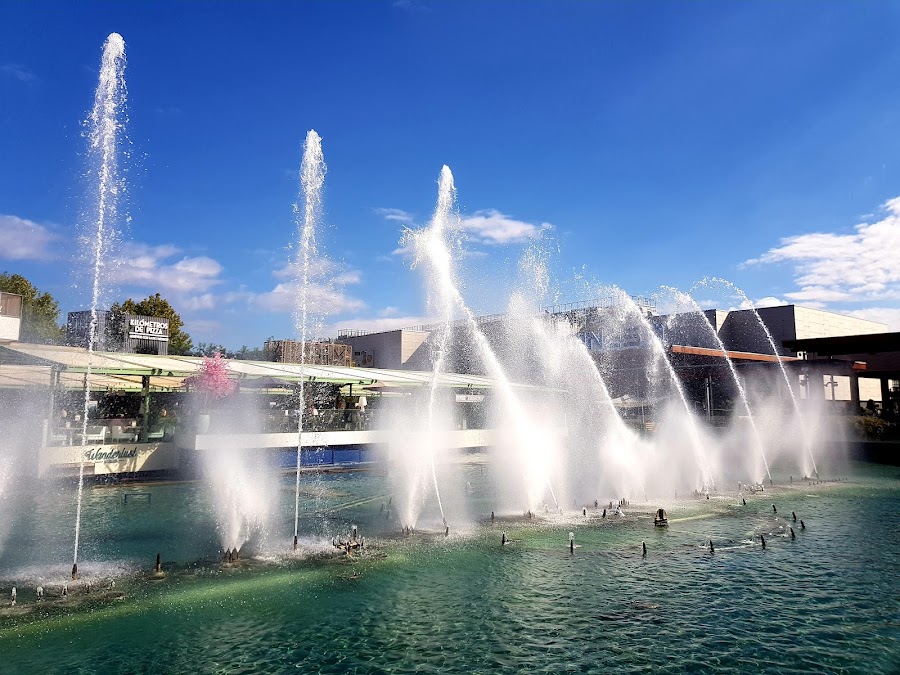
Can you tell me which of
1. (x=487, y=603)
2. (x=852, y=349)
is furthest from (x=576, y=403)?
(x=487, y=603)

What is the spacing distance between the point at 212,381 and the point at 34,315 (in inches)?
1326

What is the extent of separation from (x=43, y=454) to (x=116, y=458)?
324 centimetres

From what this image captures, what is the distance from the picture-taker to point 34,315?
199ft

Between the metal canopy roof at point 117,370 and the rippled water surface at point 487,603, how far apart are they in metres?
12.9

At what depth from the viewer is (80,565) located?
15.1m

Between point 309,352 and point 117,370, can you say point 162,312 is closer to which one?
point 309,352

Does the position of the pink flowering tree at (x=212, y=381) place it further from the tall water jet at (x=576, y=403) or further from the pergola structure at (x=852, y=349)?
the pergola structure at (x=852, y=349)

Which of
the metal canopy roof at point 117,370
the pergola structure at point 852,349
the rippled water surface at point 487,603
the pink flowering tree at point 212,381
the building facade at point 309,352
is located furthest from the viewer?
the building facade at point 309,352

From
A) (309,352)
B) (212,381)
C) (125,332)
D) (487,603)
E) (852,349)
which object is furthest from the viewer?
(309,352)

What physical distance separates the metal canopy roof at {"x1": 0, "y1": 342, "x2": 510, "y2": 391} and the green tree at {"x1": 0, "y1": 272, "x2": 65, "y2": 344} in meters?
25.8

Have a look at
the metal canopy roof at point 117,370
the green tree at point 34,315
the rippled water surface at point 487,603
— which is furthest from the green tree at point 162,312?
the rippled water surface at point 487,603

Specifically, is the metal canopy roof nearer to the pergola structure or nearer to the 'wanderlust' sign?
the 'wanderlust' sign

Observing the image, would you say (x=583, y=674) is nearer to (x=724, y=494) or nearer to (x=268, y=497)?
(x=268, y=497)

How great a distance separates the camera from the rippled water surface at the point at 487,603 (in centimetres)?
991
